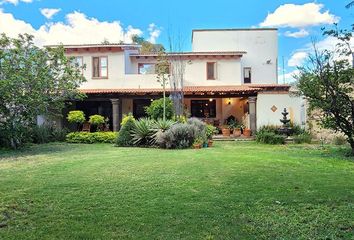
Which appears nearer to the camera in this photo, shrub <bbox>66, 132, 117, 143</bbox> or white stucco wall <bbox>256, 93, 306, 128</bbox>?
shrub <bbox>66, 132, 117, 143</bbox>

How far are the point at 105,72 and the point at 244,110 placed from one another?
1024 cm

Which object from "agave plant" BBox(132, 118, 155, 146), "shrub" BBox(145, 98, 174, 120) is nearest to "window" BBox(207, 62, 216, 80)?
"shrub" BBox(145, 98, 174, 120)

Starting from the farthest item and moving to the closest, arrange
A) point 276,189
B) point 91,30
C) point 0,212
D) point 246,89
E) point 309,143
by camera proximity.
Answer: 1. point 91,30
2. point 246,89
3. point 309,143
4. point 276,189
5. point 0,212


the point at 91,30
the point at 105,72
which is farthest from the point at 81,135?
the point at 91,30

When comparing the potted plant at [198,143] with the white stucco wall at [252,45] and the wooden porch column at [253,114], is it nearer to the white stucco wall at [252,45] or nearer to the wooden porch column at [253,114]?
the wooden porch column at [253,114]

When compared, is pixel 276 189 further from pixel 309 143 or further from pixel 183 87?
pixel 183 87

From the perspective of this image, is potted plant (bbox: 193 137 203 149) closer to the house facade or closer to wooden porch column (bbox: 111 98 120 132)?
the house facade

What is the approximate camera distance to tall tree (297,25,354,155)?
1250cm

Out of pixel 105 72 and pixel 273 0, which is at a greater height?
pixel 273 0

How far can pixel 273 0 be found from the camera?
926 inches

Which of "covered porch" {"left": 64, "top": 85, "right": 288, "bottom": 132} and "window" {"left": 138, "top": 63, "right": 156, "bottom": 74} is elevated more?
"window" {"left": 138, "top": 63, "right": 156, "bottom": 74}

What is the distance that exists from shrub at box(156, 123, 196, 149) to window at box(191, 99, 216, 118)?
35.9 feet

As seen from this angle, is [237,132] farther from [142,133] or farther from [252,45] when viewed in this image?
[252,45]

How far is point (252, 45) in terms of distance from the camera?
2811cm
